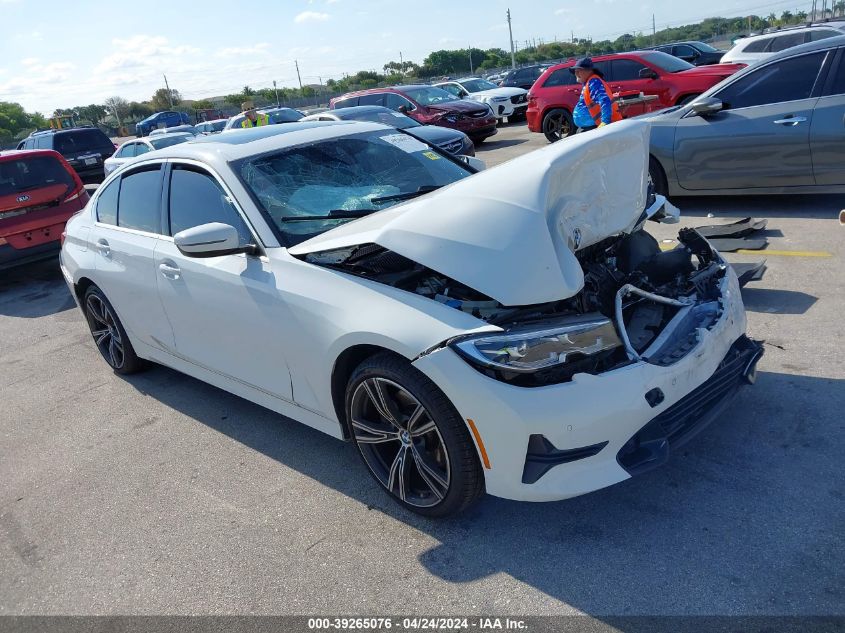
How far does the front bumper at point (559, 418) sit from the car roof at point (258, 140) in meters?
1.93

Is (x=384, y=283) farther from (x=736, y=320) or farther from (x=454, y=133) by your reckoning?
(x=454, y=133)

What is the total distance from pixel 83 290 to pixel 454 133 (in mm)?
8561

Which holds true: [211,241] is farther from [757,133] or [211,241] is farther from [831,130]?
[831,130]

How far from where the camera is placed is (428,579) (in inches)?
111

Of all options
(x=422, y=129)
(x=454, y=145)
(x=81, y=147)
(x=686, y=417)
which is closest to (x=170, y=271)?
(x=686, y=417)

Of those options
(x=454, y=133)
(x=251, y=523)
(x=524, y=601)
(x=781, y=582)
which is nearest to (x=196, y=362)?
(x=251, y=523)

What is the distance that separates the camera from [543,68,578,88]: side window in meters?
14.5

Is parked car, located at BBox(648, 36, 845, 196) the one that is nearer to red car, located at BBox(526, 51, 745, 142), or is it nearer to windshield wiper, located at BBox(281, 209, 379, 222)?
windshield wiper, located at BBox(281, 209, 379, 222)

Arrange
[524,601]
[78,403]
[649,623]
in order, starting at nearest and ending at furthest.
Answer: [649,623] → [524,601] → [78,403]

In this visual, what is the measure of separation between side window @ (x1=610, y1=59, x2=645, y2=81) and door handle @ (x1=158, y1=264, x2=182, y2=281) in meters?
11.9

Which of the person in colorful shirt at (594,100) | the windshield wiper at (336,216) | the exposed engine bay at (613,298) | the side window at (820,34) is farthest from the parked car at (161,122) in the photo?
the exposed engine bay at (613,298)

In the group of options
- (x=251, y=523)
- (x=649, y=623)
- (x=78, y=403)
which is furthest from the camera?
(x=78, y=403)

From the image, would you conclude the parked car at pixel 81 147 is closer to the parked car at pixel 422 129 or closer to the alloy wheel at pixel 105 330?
the parked car at pixel 422 129

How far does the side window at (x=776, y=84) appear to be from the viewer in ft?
22.5
